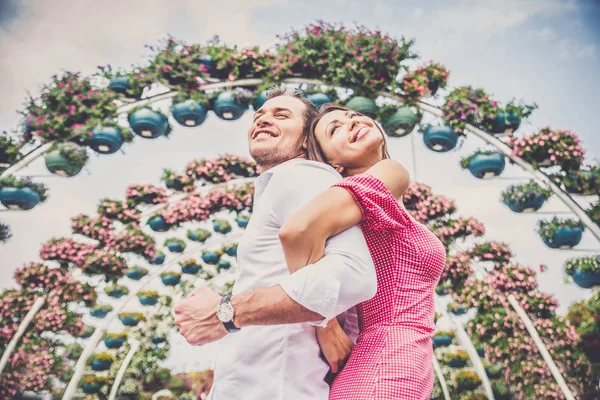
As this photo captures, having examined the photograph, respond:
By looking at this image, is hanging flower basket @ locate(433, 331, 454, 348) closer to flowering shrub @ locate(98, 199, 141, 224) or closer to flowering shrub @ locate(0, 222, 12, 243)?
flowering shrub @ locate(98, 199, 141, 224)

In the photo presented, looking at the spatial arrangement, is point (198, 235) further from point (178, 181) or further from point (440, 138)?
point (440, 138)

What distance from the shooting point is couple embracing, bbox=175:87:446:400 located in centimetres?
109

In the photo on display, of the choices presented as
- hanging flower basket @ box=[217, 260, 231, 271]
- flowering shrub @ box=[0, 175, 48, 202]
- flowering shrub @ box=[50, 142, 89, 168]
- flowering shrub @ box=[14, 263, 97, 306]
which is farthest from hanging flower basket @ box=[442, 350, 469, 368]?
flowering shrub @ box=[0, 175, 48, 202]

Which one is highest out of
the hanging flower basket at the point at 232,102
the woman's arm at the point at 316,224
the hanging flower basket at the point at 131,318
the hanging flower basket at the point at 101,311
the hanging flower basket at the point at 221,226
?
the hanging flower basket at the point at 232,102

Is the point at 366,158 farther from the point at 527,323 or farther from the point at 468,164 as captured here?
the point at 527,323

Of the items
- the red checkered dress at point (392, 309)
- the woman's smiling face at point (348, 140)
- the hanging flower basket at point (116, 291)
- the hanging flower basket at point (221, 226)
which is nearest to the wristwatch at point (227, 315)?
the red checkered dress at point (392, 309)

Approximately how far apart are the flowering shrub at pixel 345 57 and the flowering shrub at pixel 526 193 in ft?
7.52

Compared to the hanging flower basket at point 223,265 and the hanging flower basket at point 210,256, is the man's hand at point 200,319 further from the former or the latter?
the hanging flower basket at point 223,265

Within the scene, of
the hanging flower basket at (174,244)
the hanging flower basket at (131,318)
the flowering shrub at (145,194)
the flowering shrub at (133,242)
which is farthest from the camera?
the hanging flower basket at (131,318)

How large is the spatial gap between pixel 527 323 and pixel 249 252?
713 centimetres

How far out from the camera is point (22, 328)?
26.2 feet

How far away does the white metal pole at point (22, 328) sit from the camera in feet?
26.1

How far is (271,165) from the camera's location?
5.41 ft

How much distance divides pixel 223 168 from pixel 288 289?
7.25 metres
